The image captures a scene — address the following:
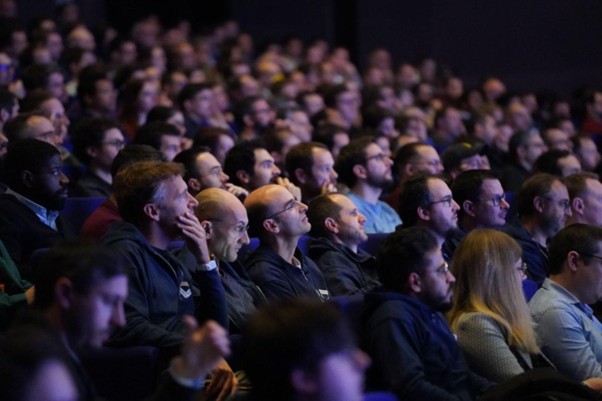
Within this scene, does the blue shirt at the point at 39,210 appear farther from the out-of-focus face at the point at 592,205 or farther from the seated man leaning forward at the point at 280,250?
the out-of-focus face at the point at 592,205

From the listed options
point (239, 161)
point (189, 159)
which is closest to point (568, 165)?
point (239, 161)

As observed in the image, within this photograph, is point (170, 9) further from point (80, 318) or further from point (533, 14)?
point (80, 318)

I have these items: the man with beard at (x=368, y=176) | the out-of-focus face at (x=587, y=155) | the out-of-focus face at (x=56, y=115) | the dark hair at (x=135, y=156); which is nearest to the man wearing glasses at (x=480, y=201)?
the man with beard at (x=368, y=176)

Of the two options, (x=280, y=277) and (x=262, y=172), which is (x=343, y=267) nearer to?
(x=280, y=277)

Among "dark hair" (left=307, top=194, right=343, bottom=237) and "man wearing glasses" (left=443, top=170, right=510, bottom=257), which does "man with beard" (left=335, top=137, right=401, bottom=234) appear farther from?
"dark hair" (left=307, top=194, right=343, bottom=237)

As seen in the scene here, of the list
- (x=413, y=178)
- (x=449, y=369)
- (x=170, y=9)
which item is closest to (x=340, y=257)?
(x=413, y=178)

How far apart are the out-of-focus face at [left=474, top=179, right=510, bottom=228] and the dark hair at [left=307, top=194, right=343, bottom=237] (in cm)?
64

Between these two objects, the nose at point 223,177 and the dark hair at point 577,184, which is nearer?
the nose at point 223,177

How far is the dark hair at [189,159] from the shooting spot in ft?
14.7

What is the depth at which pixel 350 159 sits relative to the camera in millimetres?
5184

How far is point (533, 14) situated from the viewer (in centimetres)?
1055

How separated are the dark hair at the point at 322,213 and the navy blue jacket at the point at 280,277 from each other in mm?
337

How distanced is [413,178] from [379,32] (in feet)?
23.8

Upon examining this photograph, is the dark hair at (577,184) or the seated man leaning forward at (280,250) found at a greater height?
the seated man leaning forward at (280,250)
